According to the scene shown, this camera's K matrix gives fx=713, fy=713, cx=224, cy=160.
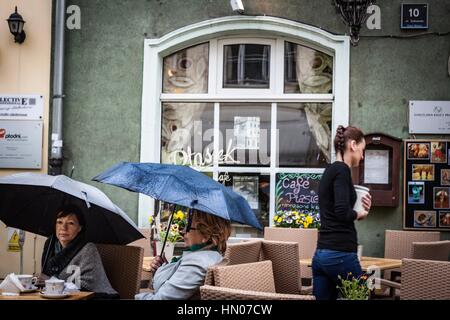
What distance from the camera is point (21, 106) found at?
335 inches

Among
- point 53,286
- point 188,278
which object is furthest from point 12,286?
point 188,278

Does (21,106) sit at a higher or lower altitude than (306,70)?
lower

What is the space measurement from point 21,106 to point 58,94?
1.62 ft

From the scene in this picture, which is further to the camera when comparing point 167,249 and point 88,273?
point 167,249

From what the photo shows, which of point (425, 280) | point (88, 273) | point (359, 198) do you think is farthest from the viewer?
point (359, 198)

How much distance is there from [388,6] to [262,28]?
1.46m

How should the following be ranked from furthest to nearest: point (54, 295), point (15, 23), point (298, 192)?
1. point (15, 23)
2. point (298, 192)
3. point (54, 295)

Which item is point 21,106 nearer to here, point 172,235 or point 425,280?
point 172,235

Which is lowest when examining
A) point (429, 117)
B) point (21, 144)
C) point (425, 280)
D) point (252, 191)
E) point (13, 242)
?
point (13, 242)

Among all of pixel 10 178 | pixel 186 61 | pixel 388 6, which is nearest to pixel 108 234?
pixel 10 178

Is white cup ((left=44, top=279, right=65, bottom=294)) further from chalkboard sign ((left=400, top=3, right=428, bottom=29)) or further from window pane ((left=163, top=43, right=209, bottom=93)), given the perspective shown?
chalkboard sign ((left=400, top=3, right=428, bottom=29))
